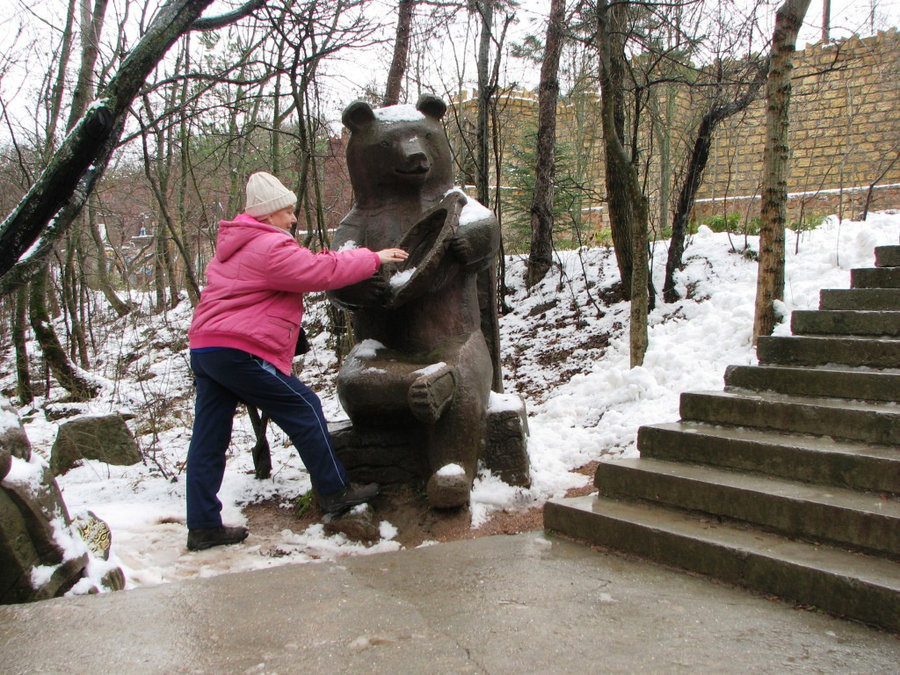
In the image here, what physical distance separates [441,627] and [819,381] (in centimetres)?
238

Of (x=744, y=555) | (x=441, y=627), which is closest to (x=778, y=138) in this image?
(x=744, y=555)

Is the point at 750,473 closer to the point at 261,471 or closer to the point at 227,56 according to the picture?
the point at 261,471

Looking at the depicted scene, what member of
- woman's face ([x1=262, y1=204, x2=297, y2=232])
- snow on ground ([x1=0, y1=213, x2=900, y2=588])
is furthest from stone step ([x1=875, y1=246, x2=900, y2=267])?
woman's face ([x1=262, y1=204, x2=297, y2=232])

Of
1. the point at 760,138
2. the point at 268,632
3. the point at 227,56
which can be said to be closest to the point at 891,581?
the point at 268,632

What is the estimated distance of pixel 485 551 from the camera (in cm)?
298

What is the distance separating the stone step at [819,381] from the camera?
129 inches

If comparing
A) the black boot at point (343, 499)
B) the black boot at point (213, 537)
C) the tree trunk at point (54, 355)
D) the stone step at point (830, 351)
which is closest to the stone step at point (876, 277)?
the stone step at point (830, 351)

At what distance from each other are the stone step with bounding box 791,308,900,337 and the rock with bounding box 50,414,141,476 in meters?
4.69

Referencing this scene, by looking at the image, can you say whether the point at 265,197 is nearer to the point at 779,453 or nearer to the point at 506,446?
the point at 506,446

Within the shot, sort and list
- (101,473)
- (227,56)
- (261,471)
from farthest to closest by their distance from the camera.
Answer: (227,56) < (101,473) < (261,471)

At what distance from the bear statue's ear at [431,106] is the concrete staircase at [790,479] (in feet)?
7.13

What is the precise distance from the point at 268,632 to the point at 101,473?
3.34 m

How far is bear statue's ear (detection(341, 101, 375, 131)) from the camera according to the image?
3.79 meters

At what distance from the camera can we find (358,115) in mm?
3830
